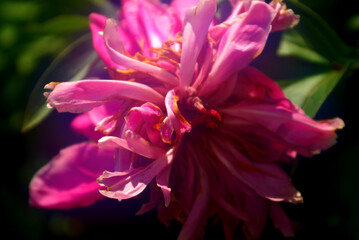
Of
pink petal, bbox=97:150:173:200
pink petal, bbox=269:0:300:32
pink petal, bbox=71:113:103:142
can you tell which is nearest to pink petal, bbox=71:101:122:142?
pink petal, bbox=71:113:103:142

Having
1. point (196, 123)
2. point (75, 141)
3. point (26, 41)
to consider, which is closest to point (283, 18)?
point (196, 123)

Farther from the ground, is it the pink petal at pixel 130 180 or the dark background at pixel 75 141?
the pink petal at pixel 130 180

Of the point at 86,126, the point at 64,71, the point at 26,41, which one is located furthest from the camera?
the point at 26,41

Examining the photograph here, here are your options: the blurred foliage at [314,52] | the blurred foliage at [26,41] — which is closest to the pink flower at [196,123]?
the blurred foliage at [314,52]

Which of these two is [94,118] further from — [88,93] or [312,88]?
[312,88]

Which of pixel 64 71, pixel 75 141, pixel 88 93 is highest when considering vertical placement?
pixel 88 93

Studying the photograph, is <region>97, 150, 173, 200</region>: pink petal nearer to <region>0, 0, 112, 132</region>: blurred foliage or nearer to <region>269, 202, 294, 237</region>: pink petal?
<region>269, 202, 294, 237</region>: pink petal

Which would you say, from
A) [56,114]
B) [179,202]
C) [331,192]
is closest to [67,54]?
[56,114]

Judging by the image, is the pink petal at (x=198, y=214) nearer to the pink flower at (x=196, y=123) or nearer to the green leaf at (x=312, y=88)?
the pink flower at (x=196, y=123)
